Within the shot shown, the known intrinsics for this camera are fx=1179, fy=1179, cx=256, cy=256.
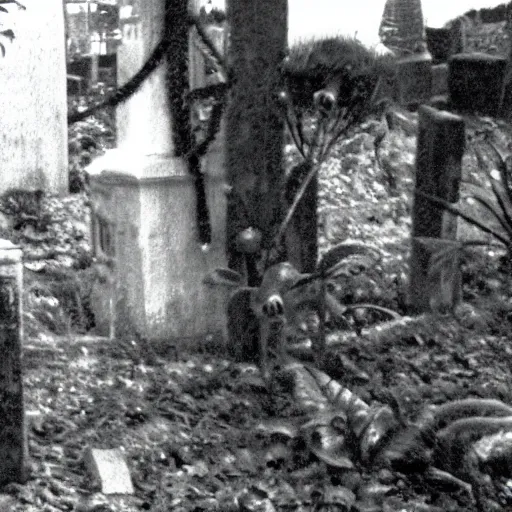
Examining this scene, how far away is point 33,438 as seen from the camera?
4.04 m

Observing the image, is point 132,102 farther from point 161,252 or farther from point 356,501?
point 356,501

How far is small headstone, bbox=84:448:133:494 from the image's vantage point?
12.4 feet

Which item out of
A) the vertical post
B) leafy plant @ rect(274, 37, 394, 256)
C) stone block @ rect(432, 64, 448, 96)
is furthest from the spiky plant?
stone block @ rect(432, 64, 448, 96)

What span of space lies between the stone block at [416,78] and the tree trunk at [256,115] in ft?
15.6

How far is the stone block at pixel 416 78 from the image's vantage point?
31.9 ft

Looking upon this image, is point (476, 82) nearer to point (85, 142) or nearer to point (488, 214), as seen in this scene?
point (488, 214)

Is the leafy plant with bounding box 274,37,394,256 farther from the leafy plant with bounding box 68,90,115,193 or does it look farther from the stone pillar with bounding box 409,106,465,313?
the leafy plant with bounding box 68,90,115,193

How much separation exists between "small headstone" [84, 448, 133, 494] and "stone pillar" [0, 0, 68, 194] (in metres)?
3.83

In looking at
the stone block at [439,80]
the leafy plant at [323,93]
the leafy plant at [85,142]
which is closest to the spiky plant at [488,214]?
the leafy plant at [323,93]

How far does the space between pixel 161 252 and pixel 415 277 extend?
1461mm

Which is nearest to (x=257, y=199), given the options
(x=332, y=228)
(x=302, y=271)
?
(x=302, y=271)

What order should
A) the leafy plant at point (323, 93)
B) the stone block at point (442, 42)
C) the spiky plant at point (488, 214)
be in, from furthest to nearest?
the stone block at point (442, 42) → the spiky plant at point (488, 214) → the leafy plant at point (323, 93)

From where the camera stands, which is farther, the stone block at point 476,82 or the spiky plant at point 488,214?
the stone block at point 476,82

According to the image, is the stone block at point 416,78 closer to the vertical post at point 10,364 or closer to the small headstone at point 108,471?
the small headstone at point 108,471
